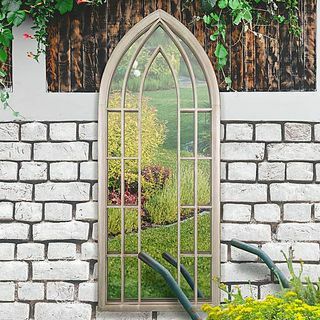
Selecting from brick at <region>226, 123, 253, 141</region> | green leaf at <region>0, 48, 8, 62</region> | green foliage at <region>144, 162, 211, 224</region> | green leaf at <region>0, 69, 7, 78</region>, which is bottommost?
green foliage at <region>144, 162, 211, 224</region>

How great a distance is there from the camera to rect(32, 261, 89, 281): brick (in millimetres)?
4320

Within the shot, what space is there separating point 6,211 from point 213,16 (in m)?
1.45

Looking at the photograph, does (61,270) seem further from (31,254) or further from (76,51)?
(76,51)

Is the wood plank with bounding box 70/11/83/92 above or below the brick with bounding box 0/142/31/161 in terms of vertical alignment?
above

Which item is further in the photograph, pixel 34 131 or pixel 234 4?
pixel 34 131

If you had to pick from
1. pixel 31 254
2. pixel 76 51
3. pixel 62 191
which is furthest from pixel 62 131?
pixel 31 254

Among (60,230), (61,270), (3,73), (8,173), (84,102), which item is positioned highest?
(3,73)

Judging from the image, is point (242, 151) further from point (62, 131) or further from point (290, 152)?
point (62, 131)

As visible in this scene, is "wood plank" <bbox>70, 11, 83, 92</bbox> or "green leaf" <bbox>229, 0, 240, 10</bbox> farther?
"wood plank" <bbox>70, 11, 83, 92</bbox>

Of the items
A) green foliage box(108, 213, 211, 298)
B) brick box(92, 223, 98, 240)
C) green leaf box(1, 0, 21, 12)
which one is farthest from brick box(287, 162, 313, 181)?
green leaf box(1, 0, 21, 12)

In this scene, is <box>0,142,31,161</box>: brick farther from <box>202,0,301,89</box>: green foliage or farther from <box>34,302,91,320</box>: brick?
<box>202,0,301,89</box>: green foliage

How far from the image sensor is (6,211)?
434 cm

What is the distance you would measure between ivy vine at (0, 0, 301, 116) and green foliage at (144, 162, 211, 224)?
0.50 meters

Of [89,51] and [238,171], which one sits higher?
[89,51]
